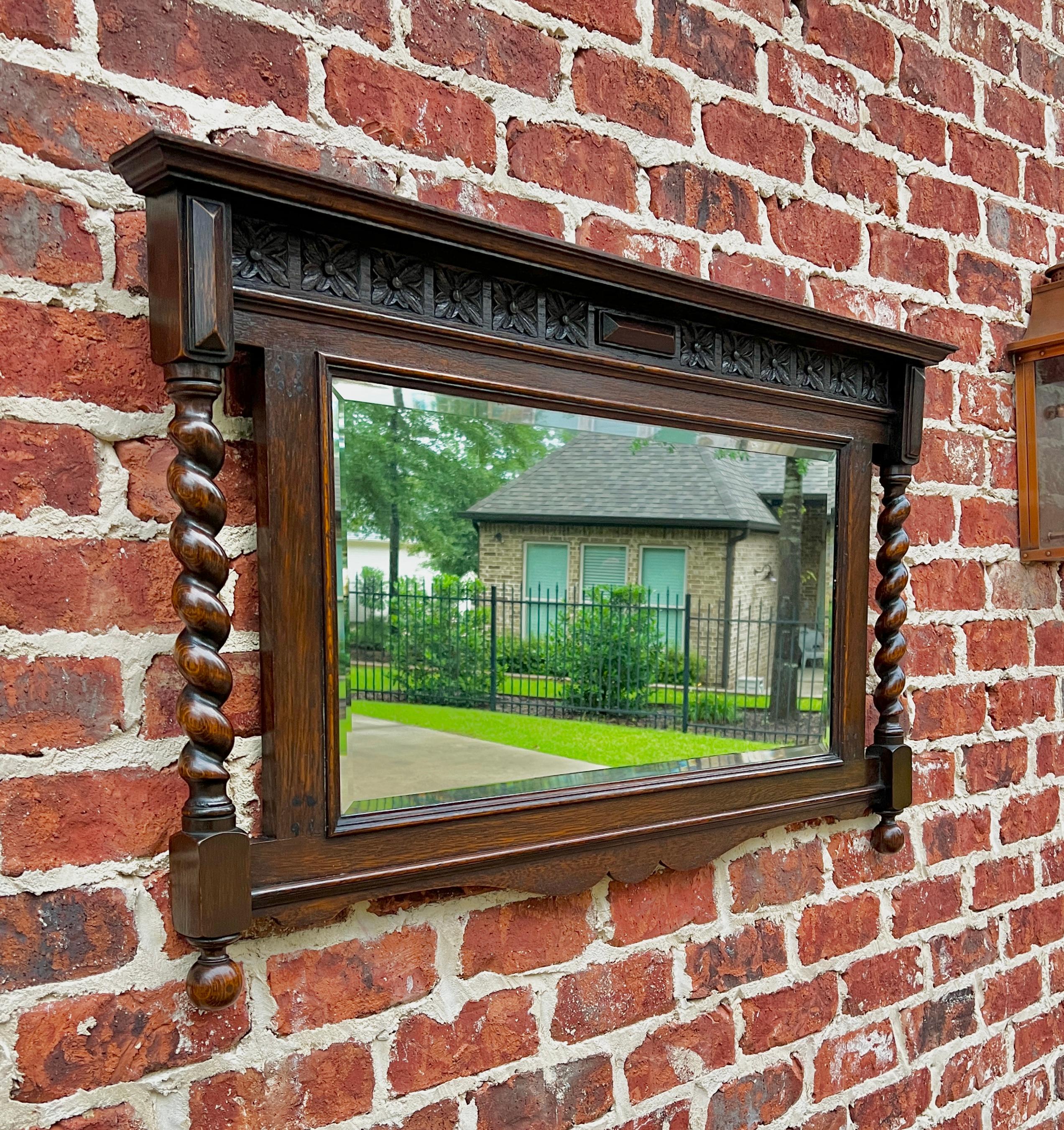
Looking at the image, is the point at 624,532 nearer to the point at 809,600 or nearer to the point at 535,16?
the point at 809,600

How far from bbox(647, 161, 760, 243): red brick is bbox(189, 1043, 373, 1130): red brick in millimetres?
1215

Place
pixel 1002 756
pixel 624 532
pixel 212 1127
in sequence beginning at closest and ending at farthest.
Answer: pixel 212 1127, pixel 624 532, pixel 1002 756

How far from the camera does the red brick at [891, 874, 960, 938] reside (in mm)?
1855

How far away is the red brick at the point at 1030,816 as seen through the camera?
2.05 meters

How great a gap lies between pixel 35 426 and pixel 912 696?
151 centimetres

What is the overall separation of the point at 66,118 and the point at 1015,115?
5.98 ft

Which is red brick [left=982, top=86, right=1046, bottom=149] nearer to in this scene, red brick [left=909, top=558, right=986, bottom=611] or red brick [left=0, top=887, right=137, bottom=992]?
red brick [left=909, top=558, right=986, bottom=611]

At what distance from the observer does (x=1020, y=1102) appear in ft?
6.82

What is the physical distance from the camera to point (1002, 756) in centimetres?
203

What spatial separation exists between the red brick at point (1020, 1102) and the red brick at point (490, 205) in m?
1.87

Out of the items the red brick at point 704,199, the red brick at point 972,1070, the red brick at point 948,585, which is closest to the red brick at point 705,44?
the red brick at point 704,199

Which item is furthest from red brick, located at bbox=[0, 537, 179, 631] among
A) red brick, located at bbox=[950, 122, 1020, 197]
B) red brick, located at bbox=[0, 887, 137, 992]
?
red brick, located at bbox=[950, 122, 1020, 197]

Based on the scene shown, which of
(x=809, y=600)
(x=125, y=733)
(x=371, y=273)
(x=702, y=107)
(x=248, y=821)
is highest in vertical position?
(x=702, y=107)

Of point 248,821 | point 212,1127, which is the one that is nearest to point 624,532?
point 248,821
